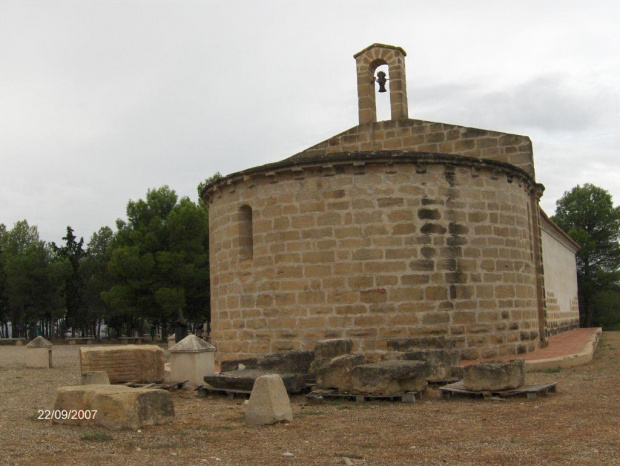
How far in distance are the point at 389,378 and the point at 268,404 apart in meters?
2.04

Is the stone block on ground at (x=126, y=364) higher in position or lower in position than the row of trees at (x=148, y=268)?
lower

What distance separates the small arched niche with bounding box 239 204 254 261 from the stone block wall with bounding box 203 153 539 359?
11cm

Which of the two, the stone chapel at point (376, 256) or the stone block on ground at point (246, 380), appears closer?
the stone block on ground at point (246, 380)

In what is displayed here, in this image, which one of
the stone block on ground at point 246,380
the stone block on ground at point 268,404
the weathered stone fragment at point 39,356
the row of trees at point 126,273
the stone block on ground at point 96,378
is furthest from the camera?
the row of trees at point 126,273

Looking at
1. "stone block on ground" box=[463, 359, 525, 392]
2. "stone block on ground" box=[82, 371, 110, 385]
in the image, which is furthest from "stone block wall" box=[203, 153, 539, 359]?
"stone block on ground" box=[82, 371, 110, 385]

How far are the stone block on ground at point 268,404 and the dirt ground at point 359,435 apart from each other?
131mm

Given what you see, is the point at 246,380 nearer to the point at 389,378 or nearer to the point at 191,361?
the point at 191,361

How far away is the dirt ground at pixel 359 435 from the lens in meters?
5.19

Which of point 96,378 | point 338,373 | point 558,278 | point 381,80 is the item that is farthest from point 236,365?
point 558,278

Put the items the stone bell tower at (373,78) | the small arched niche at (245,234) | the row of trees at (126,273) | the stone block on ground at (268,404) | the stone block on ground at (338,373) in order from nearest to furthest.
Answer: the stone block on ground at (268,404), the stone block on ground at (338,373), the small arched niche at (245,234), the stone bell tower at (373,78), the row of trees at (126,273)

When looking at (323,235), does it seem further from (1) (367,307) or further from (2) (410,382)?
(2) (410,382)

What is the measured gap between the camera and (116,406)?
6.45 meters
